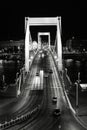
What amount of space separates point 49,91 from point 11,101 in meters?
7.73

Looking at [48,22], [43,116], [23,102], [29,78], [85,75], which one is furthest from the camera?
Result: [85,75]

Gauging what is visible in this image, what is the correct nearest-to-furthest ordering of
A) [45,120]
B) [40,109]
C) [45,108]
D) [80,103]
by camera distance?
[45,120] < [40,109] < [45,108] < [80,103]

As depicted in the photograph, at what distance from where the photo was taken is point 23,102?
37.8m

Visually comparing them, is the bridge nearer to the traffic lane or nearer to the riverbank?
the traffic lane

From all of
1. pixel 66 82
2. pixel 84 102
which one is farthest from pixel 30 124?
pixel 66 82

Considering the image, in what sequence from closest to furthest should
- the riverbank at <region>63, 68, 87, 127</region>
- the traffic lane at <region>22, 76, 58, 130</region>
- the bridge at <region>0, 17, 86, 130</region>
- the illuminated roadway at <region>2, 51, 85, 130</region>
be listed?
1. the traffic lane at <region>22, 76, 58, 130</region>
2. the illuminated roadway at <region>2, 51, 85, 130</region>
3. the bridge at <region>0, 17, 86, 130</region>
4. the riverbank at <region>63, 68, 87, 127</region>

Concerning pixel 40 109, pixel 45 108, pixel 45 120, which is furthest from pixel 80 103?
pixel 45 120

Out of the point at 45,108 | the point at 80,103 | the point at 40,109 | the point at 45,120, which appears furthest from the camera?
the point at 80,103

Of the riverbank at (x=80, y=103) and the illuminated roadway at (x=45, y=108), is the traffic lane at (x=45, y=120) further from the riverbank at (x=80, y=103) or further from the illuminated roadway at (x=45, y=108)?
the riverbank at (x=80, y=103)

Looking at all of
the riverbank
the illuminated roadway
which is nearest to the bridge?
the illuminated roadway

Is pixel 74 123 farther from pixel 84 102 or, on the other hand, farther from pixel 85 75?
pixel 85 75

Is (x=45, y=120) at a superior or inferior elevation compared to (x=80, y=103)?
inferior

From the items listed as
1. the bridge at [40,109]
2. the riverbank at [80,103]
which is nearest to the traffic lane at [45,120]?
the bridge at [40,109]

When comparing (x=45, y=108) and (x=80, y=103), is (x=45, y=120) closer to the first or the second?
(x=45, y=108)
